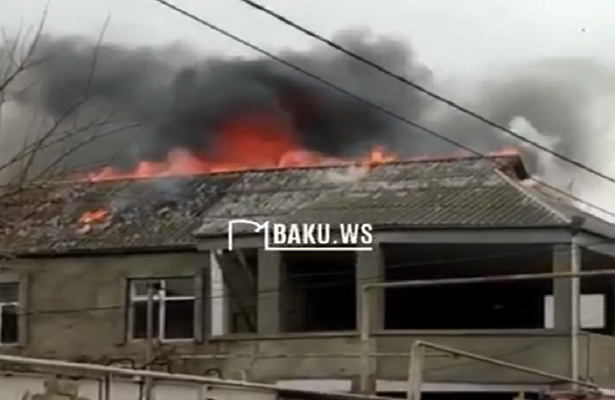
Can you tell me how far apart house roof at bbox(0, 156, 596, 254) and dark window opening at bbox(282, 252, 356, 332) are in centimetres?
76

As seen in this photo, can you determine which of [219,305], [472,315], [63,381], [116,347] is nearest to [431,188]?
[472,315]

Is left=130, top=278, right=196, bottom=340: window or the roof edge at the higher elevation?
the roof edge

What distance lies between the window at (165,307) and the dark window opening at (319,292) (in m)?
1.72


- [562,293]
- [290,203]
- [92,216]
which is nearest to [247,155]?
[290,203]

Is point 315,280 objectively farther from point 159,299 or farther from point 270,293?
point 159,299

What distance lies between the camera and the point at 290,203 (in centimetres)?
2623

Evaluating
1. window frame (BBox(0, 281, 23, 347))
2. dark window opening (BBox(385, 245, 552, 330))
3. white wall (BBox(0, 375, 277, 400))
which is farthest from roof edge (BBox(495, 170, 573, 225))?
white wall (BBox(0, 375, 277, 400))

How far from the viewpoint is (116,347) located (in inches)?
1032

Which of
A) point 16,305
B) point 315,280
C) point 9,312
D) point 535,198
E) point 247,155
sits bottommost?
point 9,312

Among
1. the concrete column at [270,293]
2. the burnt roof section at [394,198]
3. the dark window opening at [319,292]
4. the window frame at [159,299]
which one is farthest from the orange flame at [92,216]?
the dark window opening at [319,292]

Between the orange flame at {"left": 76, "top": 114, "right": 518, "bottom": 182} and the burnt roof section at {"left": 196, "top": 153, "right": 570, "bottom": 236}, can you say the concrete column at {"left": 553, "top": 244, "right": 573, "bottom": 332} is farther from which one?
the orange flame at {"left": 76, "top": 114, "right": 518, "bottom": 182}

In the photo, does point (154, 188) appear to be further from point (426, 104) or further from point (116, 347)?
point (426, 104)

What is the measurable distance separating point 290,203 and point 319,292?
159cm

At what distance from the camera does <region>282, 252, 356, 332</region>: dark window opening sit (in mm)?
25516
